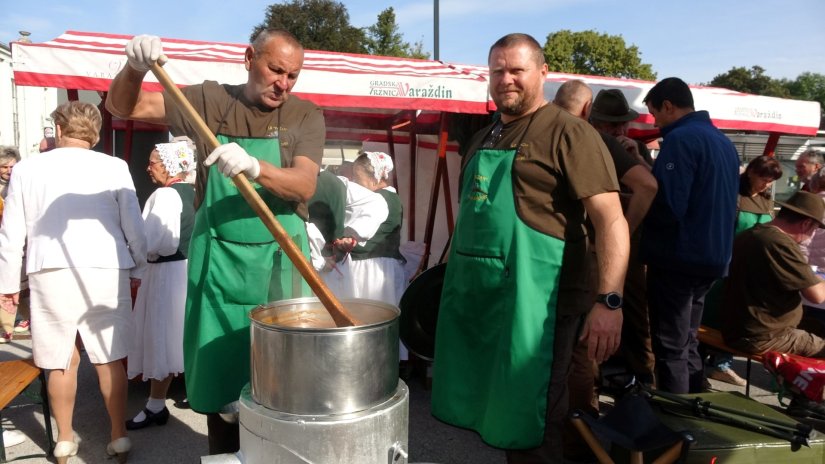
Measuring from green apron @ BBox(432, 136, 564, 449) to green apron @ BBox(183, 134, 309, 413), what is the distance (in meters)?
0.70

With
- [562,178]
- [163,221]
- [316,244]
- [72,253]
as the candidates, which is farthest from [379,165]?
[562,178]

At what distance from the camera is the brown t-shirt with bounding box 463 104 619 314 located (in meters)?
1.98

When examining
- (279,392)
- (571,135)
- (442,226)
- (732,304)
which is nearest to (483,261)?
(571,135)

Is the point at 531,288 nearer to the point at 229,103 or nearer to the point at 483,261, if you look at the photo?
the point at 483,261

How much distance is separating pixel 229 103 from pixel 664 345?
252 cm

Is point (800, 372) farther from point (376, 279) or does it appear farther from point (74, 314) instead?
point (74, 314)

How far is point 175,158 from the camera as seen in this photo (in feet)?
12.5

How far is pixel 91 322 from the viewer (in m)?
3.00

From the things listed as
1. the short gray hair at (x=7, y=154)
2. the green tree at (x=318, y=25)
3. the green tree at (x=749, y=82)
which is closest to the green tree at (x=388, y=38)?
the green tree at (x=318, y=25)

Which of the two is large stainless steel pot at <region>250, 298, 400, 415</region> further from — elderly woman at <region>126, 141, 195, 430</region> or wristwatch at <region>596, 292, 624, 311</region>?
elderly woman at <region>126, 141, 195, 430</region>

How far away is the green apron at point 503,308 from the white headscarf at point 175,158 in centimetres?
236

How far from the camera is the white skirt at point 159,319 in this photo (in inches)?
149

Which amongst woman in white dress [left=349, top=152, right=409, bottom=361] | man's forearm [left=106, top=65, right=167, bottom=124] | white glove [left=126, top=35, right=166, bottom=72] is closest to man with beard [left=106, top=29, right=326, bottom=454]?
man's forearm [left=106, top=65, right=167, bottom=124]

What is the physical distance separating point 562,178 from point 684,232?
1488mm
